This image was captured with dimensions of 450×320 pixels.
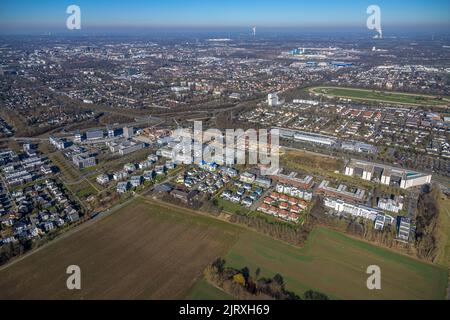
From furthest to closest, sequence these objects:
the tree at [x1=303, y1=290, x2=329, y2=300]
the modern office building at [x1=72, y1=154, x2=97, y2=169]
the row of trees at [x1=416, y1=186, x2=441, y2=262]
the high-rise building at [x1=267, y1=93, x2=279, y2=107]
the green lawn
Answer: the high-rise building at [x1=267, y1=93, x2=279, y2=107] < the modern office building at [x1=72, y1=154, x2=97, y2=169] < the row of trees at [x1=416, y1=186, x2=441, y2=262] < the green lawn < the tree at [x1=303, y1=290, x2=329, y2=300]

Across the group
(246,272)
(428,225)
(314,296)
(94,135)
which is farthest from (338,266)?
(94,135)

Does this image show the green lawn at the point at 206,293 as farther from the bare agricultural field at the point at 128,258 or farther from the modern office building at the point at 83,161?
the modern office building at the point at 83,161

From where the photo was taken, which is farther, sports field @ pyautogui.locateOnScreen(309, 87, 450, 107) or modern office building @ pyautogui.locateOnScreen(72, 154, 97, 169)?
sports field @ pyautogui.locateOnScreen(309, 87, 450, 107)

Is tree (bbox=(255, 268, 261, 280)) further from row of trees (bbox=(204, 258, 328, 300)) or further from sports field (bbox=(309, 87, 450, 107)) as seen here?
sports field (bbox=(309, 87, 450, 107))

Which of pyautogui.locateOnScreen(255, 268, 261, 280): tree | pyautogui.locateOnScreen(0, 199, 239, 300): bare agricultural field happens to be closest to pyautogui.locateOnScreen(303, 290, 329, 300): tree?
pyautogui.locateOnScreen(255, 268, 261, 280): tree

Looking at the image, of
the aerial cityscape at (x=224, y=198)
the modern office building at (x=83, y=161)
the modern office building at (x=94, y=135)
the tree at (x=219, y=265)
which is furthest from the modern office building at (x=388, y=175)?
the modern office building at (x=94, y=135)

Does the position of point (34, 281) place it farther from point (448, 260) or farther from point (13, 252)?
point (448, 260)

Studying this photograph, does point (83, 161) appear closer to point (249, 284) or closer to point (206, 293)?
point (206, 293)
